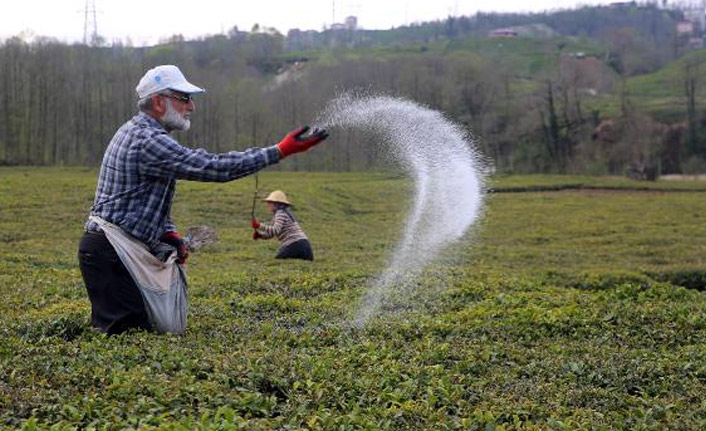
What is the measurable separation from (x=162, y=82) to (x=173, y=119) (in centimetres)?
34

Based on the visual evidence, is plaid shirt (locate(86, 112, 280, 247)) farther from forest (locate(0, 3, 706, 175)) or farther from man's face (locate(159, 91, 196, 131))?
forest (locate(0, 3, 706, 175))

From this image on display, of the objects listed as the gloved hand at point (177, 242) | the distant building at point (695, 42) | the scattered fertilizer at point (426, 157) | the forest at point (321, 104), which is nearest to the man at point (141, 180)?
the gloved hand at point (177, 242)

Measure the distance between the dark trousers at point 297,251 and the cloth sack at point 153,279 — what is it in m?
10.3

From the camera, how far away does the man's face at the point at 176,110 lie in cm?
852

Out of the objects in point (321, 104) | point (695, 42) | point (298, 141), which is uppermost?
point (695, 42)

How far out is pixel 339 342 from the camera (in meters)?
8.39

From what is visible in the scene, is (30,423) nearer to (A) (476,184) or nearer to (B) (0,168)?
(A) (476,184)

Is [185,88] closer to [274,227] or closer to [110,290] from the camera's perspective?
[110,290]

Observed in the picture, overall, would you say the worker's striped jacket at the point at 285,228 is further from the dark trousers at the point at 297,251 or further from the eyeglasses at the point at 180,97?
the eyeglasses at the point at 180,97

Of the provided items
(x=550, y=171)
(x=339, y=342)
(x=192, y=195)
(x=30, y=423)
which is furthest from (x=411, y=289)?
(x=550, y=171)

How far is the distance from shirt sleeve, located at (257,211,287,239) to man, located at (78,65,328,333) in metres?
7.91

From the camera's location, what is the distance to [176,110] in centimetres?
856

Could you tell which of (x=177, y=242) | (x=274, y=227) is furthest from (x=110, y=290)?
(x=274, y=227)

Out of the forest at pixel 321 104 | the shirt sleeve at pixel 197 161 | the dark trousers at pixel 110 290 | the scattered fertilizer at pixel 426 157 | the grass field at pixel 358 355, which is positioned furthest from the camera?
the forest at pixel 321 104
